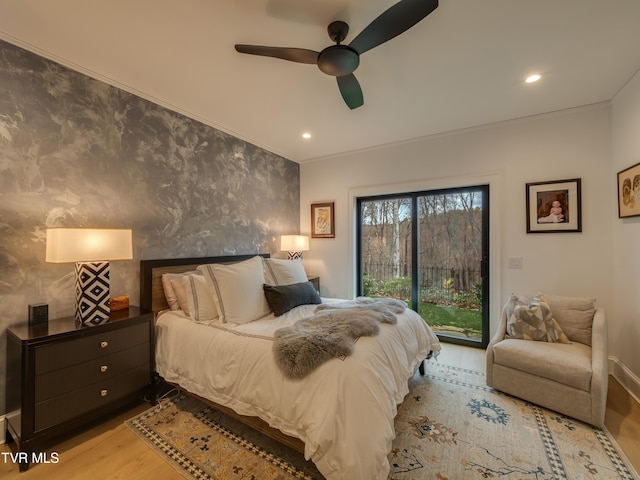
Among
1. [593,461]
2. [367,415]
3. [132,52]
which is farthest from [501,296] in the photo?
[132,52]

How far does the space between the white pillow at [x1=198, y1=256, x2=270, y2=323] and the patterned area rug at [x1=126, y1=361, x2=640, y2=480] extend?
78 cm

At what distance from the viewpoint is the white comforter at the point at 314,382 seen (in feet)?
4.17

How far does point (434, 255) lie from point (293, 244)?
201cm

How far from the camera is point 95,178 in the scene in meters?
2.22

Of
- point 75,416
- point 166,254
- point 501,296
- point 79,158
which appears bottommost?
point 75,416

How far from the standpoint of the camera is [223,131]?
326 centimetres

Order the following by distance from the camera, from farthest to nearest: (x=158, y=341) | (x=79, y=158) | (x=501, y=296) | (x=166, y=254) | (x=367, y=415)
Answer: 1. (x=501, y=296)
2. (x=166, y=254)
3. (x=158, y=341)
4. (x=79, y=158)
5. (x=367, y=415)

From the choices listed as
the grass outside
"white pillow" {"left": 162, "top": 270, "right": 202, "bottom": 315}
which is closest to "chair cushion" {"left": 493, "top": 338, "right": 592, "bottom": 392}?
the grass outside

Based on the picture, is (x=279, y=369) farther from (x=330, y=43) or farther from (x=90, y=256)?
(x=330, y=43)

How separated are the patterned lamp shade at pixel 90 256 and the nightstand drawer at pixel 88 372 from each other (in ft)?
0.94

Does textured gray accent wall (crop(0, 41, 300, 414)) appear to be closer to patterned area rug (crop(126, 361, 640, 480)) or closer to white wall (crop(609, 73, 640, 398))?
patterned area rug (crop(126, 361, 640, 480))

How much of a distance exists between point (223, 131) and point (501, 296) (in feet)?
12.7

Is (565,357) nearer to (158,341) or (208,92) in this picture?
(158,341)

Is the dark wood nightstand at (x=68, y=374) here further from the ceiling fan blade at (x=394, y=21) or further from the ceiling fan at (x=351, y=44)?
the ceiling fan blade at (x=394, y=21)
